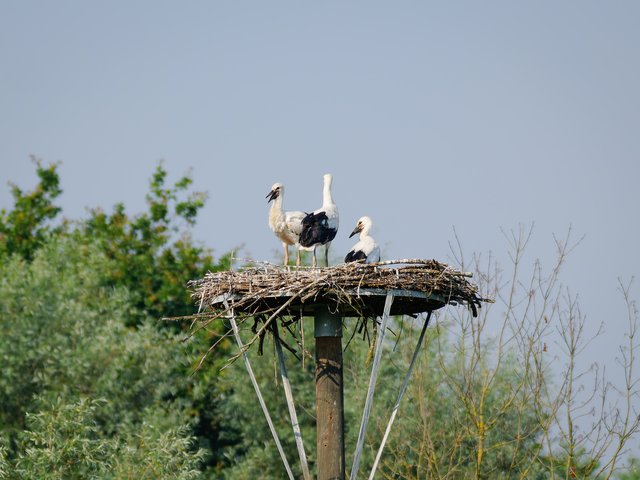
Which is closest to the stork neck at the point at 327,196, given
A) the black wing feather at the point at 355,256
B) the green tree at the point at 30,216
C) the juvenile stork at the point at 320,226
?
the juvenile stork at the point at 320,226

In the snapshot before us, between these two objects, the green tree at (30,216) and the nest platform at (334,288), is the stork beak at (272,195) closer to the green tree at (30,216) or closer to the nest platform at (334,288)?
the nest platform at (334,288)

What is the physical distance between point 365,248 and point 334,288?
236 centimetres

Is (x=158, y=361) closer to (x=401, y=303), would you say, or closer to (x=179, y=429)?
(x=179, y=429)

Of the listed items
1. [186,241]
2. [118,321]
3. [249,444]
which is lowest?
[249,444]

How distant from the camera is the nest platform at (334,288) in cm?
991

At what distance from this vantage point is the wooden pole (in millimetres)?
10422

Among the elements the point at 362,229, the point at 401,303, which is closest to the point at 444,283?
the point at 401,303

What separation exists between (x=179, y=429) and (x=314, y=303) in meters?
9.53

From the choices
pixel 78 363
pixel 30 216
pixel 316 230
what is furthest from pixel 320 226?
pixel 30 216

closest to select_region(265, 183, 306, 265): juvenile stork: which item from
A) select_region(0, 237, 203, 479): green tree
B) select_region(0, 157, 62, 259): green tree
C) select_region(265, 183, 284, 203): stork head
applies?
select_region(265, 183, 284, 203): stork head

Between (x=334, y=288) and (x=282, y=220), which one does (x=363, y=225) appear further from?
(x=334, y=288)

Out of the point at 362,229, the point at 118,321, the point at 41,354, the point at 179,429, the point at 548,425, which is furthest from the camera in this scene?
the point at 118,321

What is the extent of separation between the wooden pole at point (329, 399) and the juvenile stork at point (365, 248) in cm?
145

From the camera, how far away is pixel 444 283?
10.3m
